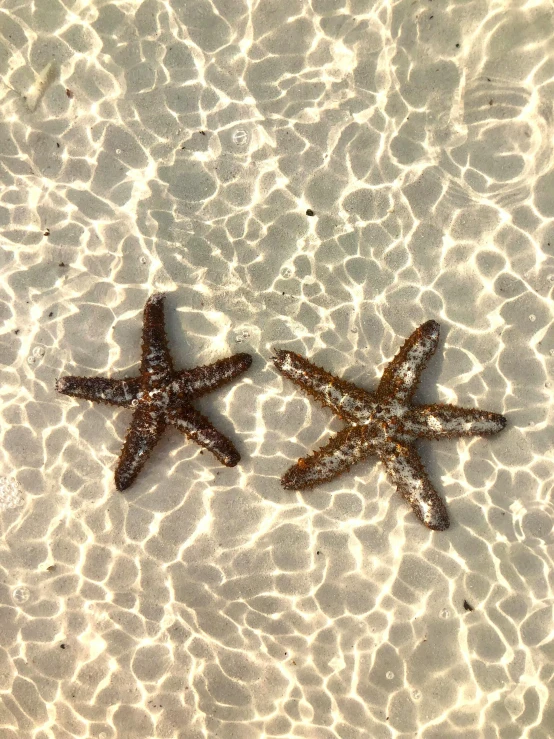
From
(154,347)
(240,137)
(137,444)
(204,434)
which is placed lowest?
(137,444)

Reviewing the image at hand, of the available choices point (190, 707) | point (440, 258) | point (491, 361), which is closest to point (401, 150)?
point (440, 258)

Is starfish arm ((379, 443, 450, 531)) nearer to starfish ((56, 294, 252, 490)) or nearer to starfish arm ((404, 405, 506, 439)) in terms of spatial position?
starfish arm ((404, 405, 506, 439))

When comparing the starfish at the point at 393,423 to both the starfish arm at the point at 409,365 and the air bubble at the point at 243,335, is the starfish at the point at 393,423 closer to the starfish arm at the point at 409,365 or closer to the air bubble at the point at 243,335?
the starfish arm at the point at 409,365

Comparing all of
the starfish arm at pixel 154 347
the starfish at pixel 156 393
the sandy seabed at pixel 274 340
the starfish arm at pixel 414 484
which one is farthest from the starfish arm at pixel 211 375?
the starfish arm at pixel 414 484

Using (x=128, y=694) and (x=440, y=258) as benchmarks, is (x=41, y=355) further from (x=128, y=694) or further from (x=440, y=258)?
(x=440, y=258)

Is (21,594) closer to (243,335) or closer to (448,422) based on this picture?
(243,335)

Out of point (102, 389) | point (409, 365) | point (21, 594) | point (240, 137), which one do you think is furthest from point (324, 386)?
point (21, 594)
